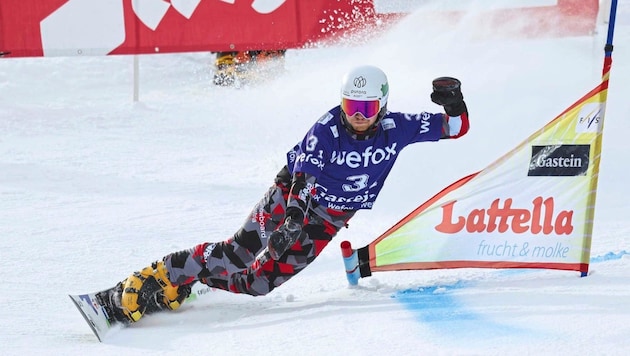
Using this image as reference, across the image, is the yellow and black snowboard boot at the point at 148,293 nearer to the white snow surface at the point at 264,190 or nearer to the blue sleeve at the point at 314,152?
the white snow surface at the point at 264,190

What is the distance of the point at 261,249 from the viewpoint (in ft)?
16.8

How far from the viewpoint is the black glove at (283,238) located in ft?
14.9

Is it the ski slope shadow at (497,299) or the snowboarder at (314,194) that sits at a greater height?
the snowboarder at (314,194)

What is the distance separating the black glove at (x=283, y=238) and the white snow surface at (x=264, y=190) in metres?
0.39

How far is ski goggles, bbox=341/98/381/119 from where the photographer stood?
478 cm

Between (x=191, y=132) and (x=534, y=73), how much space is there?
3533 mm

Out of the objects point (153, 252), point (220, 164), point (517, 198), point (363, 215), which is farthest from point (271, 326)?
point (220, 164)

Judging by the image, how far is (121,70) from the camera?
13.0 m

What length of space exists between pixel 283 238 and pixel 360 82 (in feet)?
2.88

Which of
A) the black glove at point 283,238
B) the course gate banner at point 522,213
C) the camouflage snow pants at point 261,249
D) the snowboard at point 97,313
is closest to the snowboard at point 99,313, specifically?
the snowboard at point 97,313

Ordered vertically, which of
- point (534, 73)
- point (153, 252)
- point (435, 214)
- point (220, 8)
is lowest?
point (153, 252)

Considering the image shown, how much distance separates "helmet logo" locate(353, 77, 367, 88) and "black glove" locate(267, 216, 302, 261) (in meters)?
0.74

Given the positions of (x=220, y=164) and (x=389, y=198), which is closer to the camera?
(x=389, y=198)

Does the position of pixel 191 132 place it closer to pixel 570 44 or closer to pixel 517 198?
pixel 570 44
